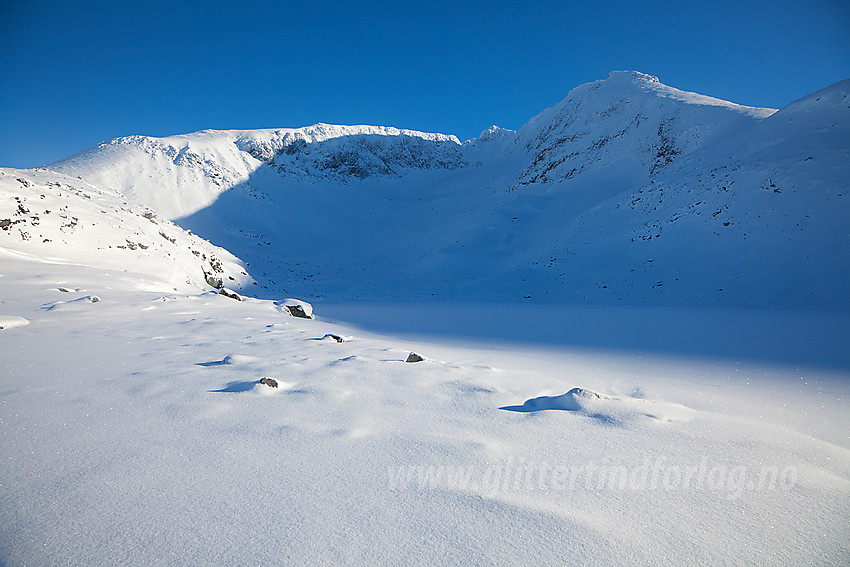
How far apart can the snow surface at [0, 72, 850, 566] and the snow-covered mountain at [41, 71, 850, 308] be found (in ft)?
0.62

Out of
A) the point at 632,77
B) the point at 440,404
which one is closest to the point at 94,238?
the point at 440,404

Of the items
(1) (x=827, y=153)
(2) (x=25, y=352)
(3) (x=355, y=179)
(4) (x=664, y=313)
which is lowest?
(2) (x=25, y=352)

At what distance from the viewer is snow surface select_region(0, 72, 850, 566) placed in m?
1.60

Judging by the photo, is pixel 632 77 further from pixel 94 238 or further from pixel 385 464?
pixel 385 464

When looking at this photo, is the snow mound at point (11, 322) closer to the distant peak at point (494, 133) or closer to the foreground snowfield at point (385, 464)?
the foreground snowfield at point (385, 464)

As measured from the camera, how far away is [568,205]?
27.1m

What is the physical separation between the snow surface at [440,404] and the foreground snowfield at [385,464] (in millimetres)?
14

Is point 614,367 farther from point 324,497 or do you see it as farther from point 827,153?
point 827,153

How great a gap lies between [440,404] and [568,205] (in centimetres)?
2693

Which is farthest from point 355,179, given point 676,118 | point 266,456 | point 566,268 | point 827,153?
point 266,456

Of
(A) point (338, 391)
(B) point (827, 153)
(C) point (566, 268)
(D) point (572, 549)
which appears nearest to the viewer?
(D) point (572, 549)

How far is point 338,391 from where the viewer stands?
128 inches

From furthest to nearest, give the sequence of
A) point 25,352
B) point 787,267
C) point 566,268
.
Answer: point 566,268 < point 787,267 < point 25,352

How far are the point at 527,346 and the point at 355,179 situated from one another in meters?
50.3
